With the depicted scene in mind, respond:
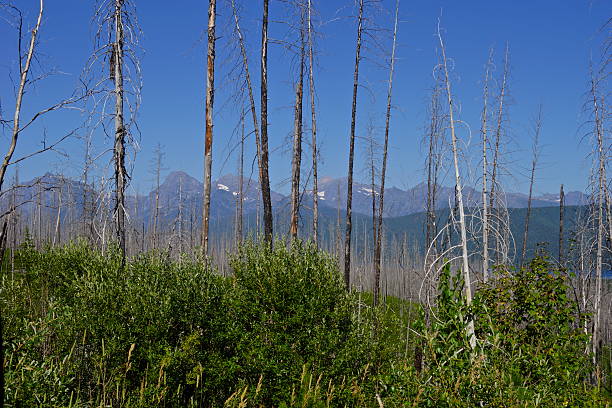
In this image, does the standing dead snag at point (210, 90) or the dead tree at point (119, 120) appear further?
the standing dead snag at point (210, 90)

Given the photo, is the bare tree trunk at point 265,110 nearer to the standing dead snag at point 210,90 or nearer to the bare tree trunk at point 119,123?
the standing dead snag at point 210,90

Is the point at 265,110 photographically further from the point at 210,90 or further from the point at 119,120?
the point at 119,120

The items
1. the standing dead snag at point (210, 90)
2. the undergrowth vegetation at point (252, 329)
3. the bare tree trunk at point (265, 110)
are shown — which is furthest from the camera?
the bare tree trunk at point (265, 110)

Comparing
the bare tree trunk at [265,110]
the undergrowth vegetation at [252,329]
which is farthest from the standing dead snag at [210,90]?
the undergrowth vegetation at [252,329]

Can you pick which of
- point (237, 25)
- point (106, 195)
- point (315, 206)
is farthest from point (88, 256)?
point (237, 25)

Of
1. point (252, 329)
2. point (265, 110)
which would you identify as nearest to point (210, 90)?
point (265, 110)

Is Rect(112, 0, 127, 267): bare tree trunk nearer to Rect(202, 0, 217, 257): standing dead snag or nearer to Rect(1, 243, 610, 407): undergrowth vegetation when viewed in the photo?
Rect(1, 243, 610, 407): undergrowth vegetation

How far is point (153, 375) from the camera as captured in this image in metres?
11.4

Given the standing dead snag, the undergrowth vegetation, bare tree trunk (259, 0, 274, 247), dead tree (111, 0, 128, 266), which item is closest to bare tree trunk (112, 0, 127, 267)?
dead tree (111, 0, 128, 266)

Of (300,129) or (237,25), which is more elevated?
(237,25)

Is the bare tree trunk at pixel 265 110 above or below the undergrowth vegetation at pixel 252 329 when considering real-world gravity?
above

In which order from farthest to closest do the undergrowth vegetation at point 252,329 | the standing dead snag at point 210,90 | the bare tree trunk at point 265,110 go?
the bare tree trunk at point 265,110 < the standing dead snag at point 210,90 < the undergrowth vegetation at point 252,329

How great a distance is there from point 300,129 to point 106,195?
8.75 m

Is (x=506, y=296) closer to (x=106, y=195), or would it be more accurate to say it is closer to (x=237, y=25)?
(x=106, y=195)
